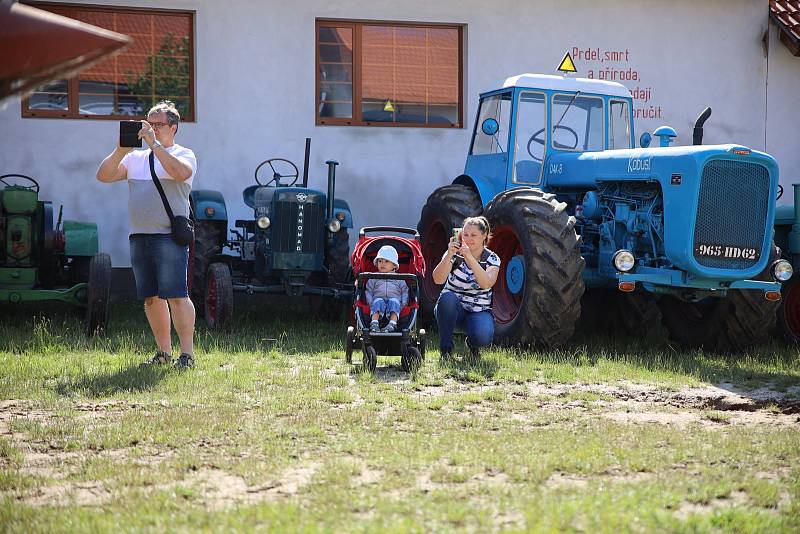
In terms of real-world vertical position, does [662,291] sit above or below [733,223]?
below

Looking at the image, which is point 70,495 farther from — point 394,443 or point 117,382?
point 117,382

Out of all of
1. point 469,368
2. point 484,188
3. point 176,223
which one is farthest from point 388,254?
point 484,188

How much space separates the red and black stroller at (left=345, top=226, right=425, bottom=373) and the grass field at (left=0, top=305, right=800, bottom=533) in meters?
0.14

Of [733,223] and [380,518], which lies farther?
[733,223]

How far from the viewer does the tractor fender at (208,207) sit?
1018 centimetres

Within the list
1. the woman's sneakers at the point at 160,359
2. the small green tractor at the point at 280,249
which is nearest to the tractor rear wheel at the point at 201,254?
the small green tractor at the point at 280,249

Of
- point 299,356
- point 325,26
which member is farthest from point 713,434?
point 325,26

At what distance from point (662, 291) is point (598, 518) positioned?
470 centimetres

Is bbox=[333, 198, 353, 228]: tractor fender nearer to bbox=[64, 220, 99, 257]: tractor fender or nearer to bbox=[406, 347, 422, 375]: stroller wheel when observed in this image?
bbox=[64, 220, 99, 257]: tractor fender

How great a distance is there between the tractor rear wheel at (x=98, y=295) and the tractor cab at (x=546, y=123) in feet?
11.4

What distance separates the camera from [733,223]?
826cm

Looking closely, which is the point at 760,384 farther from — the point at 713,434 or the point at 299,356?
the point at 299,356

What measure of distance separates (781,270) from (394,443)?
176 inches

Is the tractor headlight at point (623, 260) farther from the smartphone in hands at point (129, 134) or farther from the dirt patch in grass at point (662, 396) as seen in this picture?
the smartphone in hands at point (129, 134)
